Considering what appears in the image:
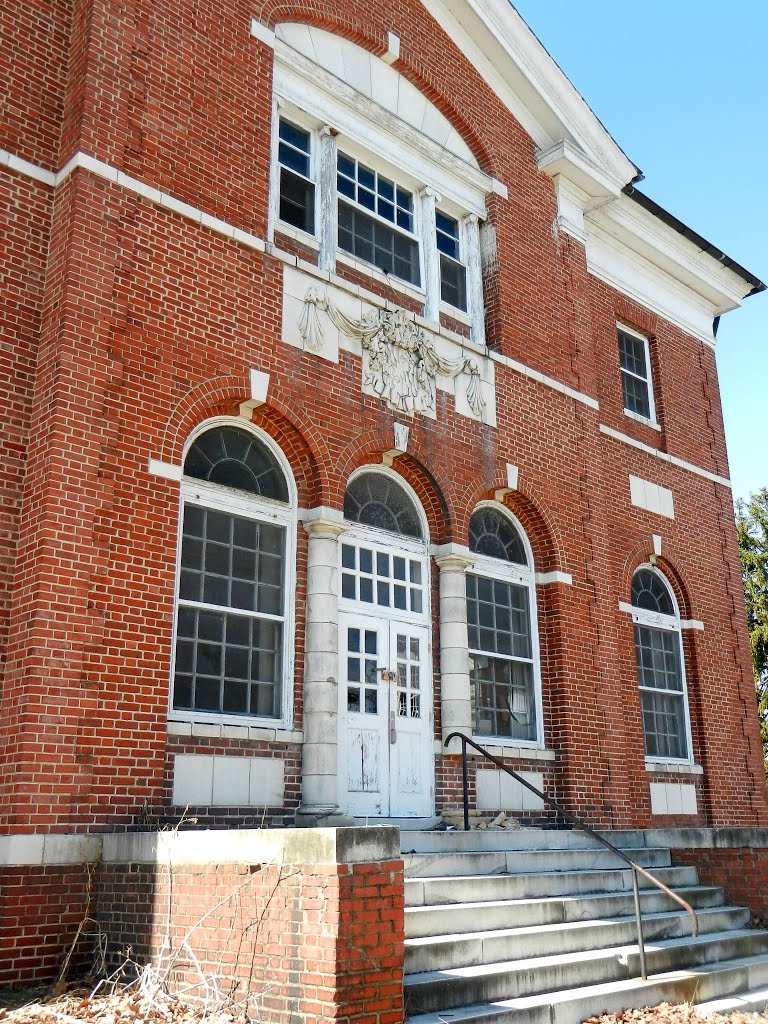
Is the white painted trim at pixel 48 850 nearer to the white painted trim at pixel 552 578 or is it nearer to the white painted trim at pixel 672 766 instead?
the white painted trim at pixel 552 578

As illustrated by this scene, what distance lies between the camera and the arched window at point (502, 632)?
11.7 m

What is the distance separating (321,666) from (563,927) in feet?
10.1

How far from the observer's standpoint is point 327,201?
1112 cm

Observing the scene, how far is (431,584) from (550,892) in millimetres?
3680

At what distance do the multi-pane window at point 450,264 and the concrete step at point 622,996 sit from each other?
7949mm

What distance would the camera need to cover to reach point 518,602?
1251 cm

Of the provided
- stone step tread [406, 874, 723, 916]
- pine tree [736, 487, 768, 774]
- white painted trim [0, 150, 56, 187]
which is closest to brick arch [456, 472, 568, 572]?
stone step tread [406, 874, 723, 916]

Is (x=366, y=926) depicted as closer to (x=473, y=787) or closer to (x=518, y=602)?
(x=473, y=787)

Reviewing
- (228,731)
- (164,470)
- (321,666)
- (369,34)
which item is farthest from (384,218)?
(228,731)

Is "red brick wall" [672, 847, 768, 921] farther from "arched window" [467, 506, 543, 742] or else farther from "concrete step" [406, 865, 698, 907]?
"arched window" [467, 506, 543, 742]

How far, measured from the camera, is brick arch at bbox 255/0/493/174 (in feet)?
36.4

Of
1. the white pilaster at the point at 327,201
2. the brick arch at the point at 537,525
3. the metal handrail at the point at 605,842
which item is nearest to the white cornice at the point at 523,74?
the white pilaster at the point at 327,201

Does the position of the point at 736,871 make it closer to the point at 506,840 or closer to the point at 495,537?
the point at 506,840

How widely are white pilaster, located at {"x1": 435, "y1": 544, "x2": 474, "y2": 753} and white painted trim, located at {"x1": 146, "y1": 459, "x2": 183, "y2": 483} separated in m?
3.57
